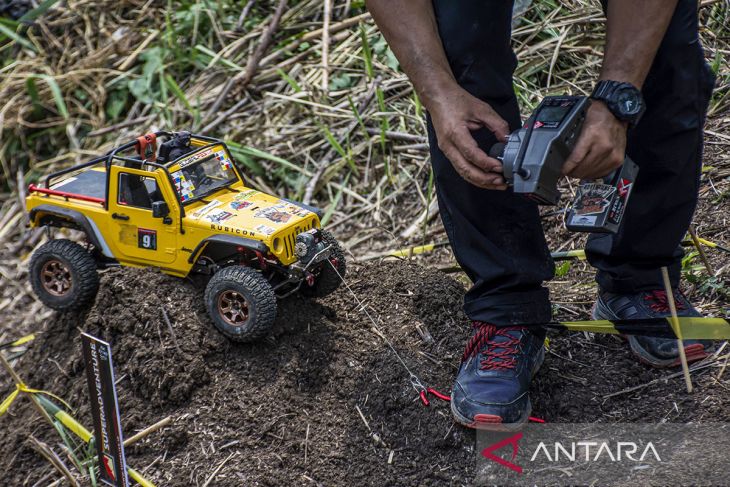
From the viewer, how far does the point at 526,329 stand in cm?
223

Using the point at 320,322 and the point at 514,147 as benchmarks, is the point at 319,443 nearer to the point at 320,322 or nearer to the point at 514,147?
the point at 320,322

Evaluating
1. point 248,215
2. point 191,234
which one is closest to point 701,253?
point 248,215

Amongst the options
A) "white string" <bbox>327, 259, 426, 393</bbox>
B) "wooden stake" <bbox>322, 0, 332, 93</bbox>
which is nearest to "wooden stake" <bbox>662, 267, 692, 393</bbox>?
"white string" <bbox>327, 259, 426, 393</bbox>

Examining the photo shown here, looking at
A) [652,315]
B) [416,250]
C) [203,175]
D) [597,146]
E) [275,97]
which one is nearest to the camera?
[597,146]

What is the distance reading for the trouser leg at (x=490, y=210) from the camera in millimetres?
2088

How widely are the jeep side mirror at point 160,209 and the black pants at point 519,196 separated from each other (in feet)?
2.76

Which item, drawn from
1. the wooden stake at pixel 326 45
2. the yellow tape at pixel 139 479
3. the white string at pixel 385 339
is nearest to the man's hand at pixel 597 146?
the white string at pixel 385 339

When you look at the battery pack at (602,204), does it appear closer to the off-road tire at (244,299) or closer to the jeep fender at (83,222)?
the off-road tire at (244,299)

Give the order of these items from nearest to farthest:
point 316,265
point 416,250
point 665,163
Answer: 1. point 665,163
2. point 316,265
3. point 416,250

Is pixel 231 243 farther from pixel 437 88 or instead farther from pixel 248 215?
pixel 437 88

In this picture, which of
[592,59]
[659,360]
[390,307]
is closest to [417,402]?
[390,307]

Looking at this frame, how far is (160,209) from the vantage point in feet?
8.21

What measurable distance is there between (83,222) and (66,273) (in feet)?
0.64

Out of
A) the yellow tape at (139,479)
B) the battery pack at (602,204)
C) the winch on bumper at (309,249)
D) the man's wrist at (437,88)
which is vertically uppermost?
the man's wrist at (437,88)
